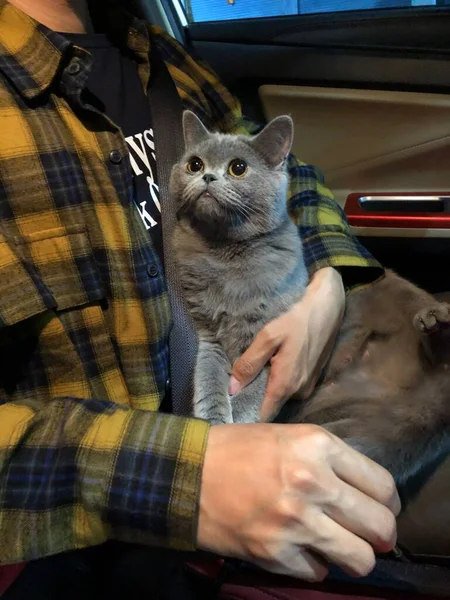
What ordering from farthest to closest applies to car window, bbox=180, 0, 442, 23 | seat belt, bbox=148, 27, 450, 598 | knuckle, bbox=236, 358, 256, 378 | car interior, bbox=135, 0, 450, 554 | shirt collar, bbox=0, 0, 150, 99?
car window, bbox=180, 0, 442, 23 → car interior, bbox=135, 0, 450, 554 → knuckle, bbox=236, 358, 256, 378 → shirt collar, bbox=0, 0, 150, 99 → seat belt, bbox=148, 27, 450, 598

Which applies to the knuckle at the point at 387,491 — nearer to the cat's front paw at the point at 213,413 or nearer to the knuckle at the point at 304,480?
the knuckle at the point at 304,480

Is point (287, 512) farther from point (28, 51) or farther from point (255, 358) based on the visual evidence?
point (28, 51)

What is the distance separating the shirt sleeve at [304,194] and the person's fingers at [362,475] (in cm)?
55

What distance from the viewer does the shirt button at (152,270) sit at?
0.93 m

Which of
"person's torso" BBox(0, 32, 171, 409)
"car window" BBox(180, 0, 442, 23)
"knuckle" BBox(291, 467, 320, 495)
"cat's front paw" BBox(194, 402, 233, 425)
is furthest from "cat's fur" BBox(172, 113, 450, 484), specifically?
"car window" BBox(180, 0, 442, 23)

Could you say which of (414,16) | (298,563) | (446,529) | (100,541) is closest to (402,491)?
(446,529)

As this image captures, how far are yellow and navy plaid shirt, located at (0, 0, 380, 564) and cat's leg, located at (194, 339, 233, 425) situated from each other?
0.07m

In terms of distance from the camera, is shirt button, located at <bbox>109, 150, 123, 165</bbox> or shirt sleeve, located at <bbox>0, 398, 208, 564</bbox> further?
shirt button, located at <bbox>109, 150, 123, 165</bbox>

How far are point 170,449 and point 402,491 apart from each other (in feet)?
1.59

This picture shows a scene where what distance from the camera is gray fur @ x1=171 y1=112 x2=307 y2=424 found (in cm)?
99

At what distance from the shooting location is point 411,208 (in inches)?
62.3

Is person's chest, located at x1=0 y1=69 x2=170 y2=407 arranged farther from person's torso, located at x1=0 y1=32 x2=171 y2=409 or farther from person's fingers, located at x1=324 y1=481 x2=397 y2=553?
person's fingers, located at x1=324 y1=481 x2=397 y2=553

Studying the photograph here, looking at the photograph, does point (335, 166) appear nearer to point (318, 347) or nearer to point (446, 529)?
point (318, 347)

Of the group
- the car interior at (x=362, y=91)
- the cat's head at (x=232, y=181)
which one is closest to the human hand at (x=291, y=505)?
the cat's head at (x=232, y=181)
